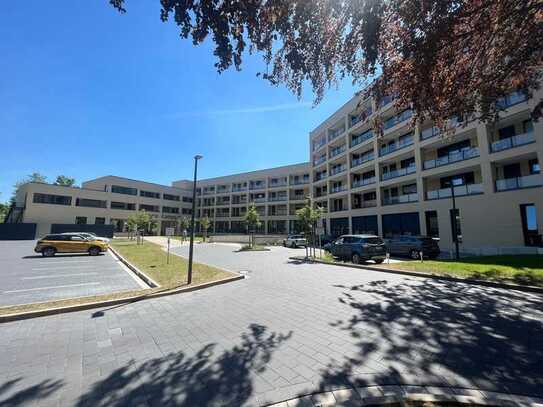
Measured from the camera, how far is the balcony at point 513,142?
54.4 ft

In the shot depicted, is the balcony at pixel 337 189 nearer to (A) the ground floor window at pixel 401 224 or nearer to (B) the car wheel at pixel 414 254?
(A) the ground floor window at pixel 401 224

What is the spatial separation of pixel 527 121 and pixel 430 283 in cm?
1743

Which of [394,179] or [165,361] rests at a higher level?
[394,179]

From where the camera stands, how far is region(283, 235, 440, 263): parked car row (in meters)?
14.6

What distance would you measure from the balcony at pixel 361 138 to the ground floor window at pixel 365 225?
9688 mm

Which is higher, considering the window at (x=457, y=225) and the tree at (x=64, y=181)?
the tree at (x=64, y=181)

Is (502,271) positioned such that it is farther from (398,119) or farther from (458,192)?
(398,119)

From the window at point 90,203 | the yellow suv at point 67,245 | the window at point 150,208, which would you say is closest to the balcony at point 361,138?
the yellow suv at point 67,245

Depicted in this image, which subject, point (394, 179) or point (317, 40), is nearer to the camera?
point (317, 40)

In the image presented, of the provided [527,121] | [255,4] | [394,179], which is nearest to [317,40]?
[255,4]

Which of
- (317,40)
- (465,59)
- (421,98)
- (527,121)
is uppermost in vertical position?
(527,121)

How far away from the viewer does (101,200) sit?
1898 inches

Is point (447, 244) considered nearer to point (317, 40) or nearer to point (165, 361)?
point (317, 40)

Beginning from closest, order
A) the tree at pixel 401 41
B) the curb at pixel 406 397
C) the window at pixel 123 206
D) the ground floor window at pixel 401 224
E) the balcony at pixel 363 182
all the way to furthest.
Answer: the curb at pixel 406 397, the tree at pixel 401 41, the ground floor window at pixel 401 224, the balcony at pixel 363 182, the window at pixel 123 206
